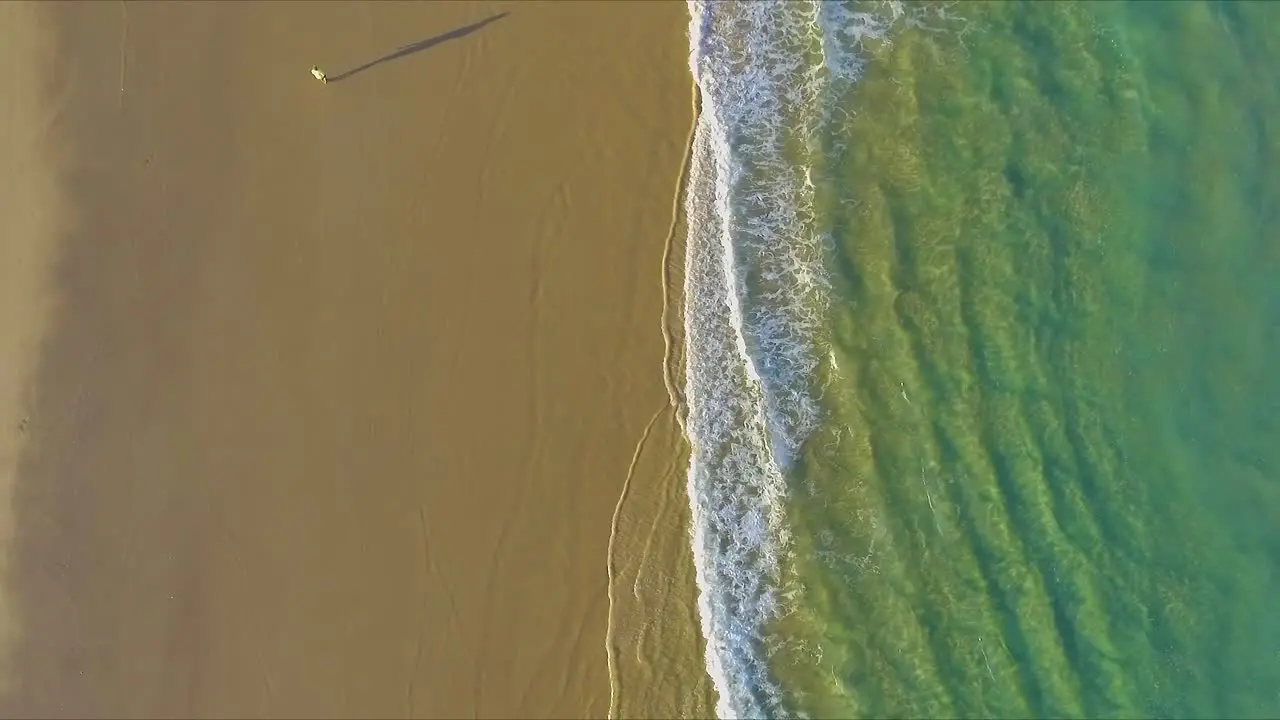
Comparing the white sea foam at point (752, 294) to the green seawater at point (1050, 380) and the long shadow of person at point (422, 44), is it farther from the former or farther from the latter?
the long shadow of person at point (422, 44)

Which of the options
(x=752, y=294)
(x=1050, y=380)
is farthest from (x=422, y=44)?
(x=1050, y=380)

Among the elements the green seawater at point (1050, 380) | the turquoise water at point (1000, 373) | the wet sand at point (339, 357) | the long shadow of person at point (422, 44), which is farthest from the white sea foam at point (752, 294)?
the long shadow of person at point (422, 44)

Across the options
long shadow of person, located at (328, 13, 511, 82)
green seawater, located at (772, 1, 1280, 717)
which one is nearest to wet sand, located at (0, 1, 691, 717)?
long shadow of person, located at (328, 13, 511, 82)

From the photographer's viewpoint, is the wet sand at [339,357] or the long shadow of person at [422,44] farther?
the long shadow of person at [422,44]

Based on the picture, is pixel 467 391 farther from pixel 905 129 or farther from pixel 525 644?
pixel 905 129

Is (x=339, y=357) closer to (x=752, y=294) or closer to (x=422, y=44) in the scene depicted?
(x=422, y=44)

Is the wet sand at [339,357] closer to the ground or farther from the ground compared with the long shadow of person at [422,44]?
closer to the ground
